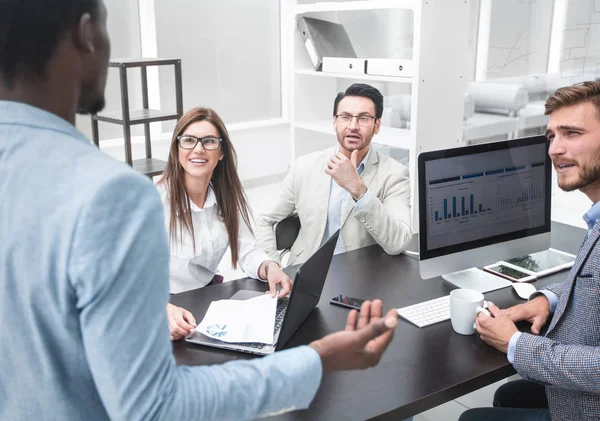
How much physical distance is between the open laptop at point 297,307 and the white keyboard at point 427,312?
258mm

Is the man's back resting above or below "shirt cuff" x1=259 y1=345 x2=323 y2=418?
above

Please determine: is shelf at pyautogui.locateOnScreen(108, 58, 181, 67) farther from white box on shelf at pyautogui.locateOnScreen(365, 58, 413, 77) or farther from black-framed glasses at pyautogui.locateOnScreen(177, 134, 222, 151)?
black-framed glasses at pyautogui.locateOnScreen(177, 134, 222, 151)

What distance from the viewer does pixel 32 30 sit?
24.4 inches

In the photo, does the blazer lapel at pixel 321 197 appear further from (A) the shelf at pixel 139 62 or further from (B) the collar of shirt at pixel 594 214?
(A) the shelf at pixel 139 62

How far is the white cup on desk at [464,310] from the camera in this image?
149cm

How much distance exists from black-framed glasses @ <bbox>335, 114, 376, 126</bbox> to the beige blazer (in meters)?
0.14

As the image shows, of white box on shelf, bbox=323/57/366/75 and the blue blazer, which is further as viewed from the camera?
white box on shelf, bbox=323/57/366/75

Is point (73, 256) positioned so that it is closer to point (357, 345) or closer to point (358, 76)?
point (357, 345)

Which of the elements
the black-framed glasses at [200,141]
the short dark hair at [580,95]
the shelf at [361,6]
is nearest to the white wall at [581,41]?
the shelf at [361,6]

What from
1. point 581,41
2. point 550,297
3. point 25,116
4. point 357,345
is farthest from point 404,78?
point 25,116

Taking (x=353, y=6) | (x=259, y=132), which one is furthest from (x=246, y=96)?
(x=353, y=6)

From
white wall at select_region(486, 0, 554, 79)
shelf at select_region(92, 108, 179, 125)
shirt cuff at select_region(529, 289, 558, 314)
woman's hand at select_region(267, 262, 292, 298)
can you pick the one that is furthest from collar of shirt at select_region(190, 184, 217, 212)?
white wall at select_region(486, 0, 554, 79)

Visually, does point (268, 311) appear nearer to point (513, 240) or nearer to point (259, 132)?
point (513, 240)

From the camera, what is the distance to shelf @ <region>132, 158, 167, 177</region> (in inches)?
134
